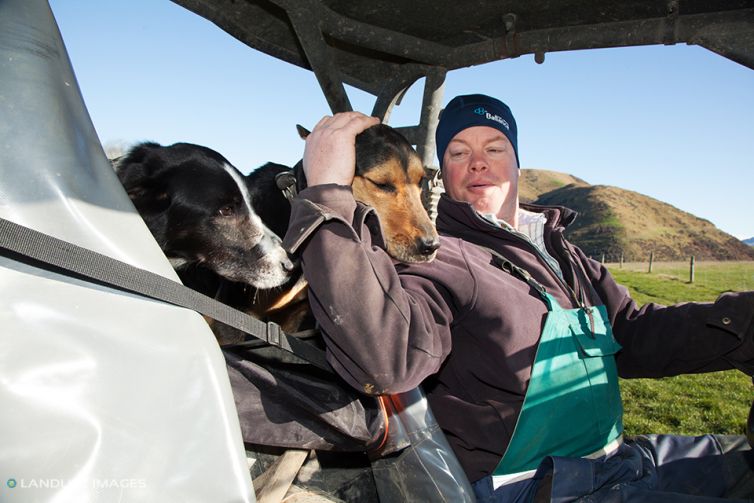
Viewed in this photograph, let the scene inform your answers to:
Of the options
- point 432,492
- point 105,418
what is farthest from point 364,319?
point 105,418

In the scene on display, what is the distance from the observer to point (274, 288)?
3.04 m

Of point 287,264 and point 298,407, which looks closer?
point 298,407

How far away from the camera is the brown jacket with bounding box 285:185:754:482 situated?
140 cm

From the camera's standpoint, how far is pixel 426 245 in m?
2.83

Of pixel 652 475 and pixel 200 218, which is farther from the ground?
pixel 200 218

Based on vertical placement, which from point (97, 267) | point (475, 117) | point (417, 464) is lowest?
point (417, 464)

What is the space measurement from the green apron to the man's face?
583 mm

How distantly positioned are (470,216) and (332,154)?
63 centimetres

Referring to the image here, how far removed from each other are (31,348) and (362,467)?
1016 mm

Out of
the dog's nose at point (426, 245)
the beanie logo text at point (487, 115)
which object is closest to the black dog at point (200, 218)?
the dog's nose at point (426, 245)

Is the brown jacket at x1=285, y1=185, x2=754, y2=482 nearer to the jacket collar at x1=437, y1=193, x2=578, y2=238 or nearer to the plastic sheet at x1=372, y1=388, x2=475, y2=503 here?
the jacket collar at x1=437, y1=193, x2=578, y2=238

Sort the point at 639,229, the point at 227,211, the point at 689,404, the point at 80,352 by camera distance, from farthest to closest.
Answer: the point at 639,229 < the point at 689,404 < the point at 227,211 < the point at 80,352

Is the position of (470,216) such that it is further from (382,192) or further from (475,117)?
(382,192)

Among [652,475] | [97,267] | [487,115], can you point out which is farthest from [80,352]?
[487,115]
